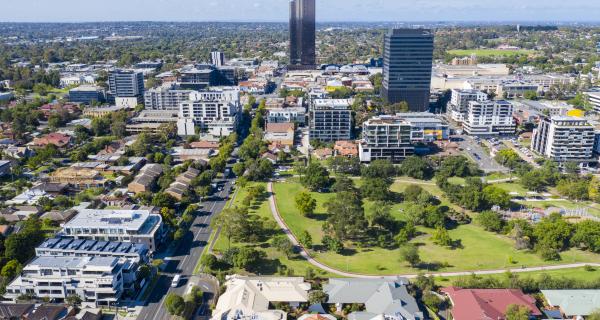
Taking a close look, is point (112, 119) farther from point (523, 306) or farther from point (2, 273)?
point (523, 306)

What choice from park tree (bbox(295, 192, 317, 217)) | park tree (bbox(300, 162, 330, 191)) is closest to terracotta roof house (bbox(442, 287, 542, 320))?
park tree (bbox(295, 192, 317, 217))

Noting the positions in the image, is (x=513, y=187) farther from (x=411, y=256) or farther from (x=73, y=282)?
(x=73, y=282)

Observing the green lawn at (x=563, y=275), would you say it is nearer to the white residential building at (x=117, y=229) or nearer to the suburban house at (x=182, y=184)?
the white residential building at (x=117, y=229)

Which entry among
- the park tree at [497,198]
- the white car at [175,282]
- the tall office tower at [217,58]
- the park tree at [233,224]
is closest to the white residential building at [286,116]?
the park tree at [497,198]

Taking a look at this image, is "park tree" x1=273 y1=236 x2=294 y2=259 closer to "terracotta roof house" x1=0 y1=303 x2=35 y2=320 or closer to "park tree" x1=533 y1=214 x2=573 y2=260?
"terracotta roof house" x1=0 y1=303 x2=35 y2=320

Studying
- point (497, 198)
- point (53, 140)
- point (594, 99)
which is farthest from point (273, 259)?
point (594, 99)
